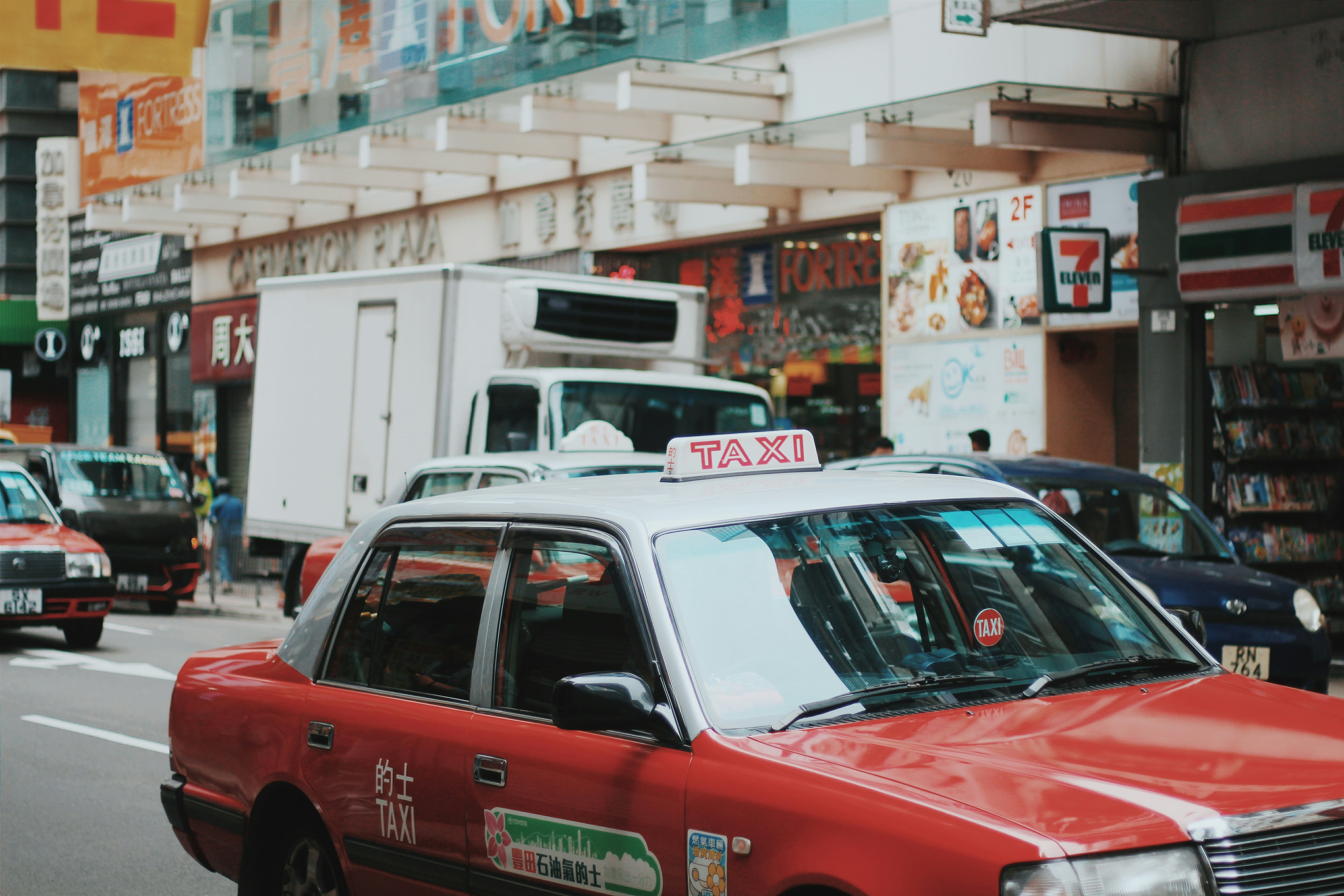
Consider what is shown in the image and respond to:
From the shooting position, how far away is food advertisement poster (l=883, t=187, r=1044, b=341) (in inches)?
640

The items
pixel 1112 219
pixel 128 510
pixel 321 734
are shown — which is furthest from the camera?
pixel 128 510

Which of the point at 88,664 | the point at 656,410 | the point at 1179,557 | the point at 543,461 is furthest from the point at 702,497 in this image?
the point at 88,664

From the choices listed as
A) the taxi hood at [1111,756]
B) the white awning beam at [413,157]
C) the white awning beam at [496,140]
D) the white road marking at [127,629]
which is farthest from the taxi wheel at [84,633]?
the taxi hood at [1111,756]

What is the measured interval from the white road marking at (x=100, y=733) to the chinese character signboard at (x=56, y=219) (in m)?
29.3

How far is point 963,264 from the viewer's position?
16938 mm

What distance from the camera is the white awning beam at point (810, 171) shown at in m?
17.0

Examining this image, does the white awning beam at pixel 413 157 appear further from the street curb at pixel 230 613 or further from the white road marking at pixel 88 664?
the white road marking at pixel 88 664

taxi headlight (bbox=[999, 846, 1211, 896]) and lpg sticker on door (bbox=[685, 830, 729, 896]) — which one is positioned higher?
taxi headlight (bbox=[999, 846, 1211, 896])

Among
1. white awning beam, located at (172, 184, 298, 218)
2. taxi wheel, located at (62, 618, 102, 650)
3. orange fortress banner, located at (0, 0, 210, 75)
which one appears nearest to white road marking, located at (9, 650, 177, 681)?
taxi wheel, located at (62, 618, 102, 650)

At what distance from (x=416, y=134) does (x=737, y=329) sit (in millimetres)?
5883

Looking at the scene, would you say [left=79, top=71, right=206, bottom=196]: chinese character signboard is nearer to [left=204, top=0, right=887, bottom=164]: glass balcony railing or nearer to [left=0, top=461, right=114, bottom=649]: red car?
[left=204, top=0, right=887, bottom=164]: glass balcony railing

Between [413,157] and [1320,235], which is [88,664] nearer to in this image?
[413,157]

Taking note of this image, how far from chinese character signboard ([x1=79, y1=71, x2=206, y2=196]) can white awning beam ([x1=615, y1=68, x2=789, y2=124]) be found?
458 inches

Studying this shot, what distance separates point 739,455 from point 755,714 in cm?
112
